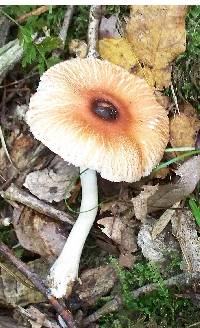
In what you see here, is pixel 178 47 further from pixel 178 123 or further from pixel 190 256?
pixel 190 256

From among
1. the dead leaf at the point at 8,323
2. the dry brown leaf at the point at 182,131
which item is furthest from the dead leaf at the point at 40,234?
the dry brown leaf at the point at 182,131

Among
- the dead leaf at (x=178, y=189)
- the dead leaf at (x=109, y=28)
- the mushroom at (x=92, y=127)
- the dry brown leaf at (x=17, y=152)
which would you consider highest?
the dead leaf at (x=109, y=28)

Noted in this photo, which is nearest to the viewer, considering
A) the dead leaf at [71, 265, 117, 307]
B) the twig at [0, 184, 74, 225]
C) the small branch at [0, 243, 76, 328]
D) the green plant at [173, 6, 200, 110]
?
the small branch at [0, 243, 76, 328]

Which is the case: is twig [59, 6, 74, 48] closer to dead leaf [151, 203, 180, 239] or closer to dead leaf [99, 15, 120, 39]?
dead leaf [99, 15, 120, 39]

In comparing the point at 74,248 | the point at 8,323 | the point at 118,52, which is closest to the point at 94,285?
the point at 74,248

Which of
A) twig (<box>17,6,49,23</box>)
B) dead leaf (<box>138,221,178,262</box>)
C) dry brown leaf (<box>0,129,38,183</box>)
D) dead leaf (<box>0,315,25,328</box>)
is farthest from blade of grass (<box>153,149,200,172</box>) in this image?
twig (<box>17,6,49,23</box>)

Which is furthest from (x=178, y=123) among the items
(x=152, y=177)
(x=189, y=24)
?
(x=189, y=24)

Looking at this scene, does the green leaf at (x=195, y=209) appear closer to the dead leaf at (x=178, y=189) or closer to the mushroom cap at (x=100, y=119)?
the dead leaf at (x=178, y=189)
